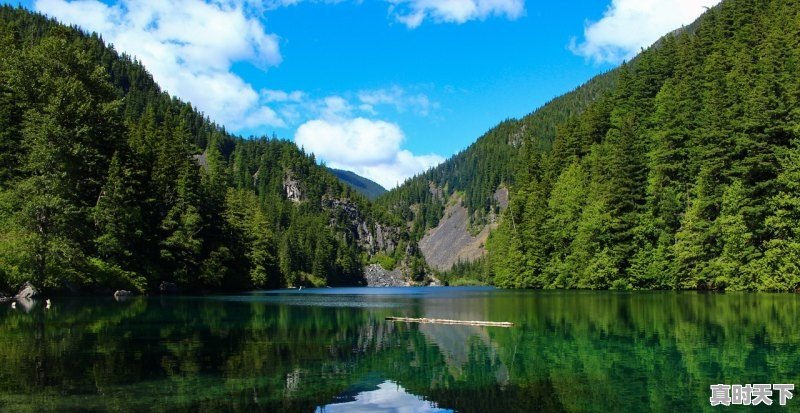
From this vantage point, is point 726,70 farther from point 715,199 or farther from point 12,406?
point 12,406

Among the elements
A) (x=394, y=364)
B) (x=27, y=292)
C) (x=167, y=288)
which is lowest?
(x=394, y=364)

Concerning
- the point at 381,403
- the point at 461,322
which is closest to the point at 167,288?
the point at 461,322

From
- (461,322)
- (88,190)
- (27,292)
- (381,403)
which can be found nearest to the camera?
(381,403)

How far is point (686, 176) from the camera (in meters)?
68.4

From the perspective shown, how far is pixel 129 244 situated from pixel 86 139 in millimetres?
12009

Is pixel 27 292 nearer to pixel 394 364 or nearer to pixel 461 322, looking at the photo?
pixel 461 322

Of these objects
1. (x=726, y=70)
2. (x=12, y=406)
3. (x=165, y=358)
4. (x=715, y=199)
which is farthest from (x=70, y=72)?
(x=726, y=70)

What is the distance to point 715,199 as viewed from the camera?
59.6 metres

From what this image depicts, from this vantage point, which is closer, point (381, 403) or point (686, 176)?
point (381, 403)

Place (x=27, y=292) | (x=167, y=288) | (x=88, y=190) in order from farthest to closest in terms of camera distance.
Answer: (x=167, y=288) < (x=88, y=190) < (x=27, y=292)

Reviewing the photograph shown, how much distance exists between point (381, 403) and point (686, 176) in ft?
208

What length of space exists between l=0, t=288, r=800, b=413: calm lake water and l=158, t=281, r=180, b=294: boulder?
125ft

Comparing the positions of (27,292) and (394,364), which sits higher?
(27,292)

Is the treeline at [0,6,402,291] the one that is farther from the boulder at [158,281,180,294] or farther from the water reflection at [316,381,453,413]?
the water reflection at [316,381,453,413]
